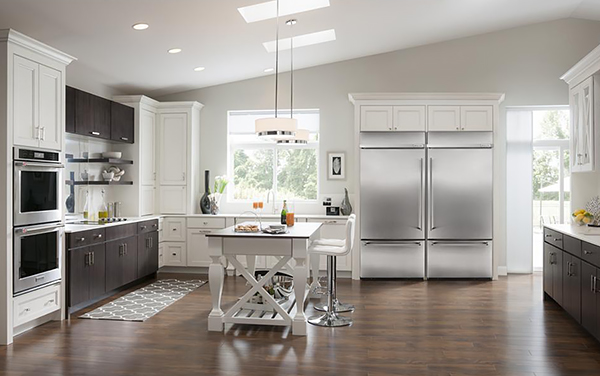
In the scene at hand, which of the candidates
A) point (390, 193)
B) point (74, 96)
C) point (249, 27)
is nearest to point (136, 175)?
point (74, 96)

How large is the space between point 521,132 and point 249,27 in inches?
165

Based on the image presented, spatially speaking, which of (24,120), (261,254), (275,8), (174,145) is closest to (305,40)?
(275,8)

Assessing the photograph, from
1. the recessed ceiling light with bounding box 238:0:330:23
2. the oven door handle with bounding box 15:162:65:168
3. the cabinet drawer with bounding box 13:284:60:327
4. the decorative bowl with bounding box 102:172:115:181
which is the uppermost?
the recessed ceiling light with bounding box 238:0:330:23

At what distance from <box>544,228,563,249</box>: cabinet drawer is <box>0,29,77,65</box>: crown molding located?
4914 mm

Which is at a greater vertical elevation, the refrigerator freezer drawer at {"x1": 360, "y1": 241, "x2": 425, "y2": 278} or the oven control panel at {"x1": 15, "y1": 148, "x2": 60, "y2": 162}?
the oven control panel at {"x1": 15, "y1": 148, "x2": 60, "y2": 162}

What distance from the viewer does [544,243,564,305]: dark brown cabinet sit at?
5.03 metres

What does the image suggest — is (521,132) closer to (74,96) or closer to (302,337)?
(302,337)

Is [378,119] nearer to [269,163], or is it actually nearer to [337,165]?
[337,165]

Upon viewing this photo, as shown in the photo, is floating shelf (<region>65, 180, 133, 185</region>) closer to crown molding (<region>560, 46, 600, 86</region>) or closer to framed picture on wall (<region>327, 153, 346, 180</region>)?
framed picture on wall (<region>327, 153, 346, 180</region>)

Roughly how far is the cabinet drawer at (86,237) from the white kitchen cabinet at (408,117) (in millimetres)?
3835

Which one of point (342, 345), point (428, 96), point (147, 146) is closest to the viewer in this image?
point (342, 345)

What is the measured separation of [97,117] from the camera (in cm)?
592

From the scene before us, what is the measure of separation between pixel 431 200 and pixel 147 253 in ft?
12.1

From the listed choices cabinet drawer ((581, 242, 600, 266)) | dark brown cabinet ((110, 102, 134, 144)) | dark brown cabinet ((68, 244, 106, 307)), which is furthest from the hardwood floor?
dark brown cabinet ((110, 102, 134, 144))
